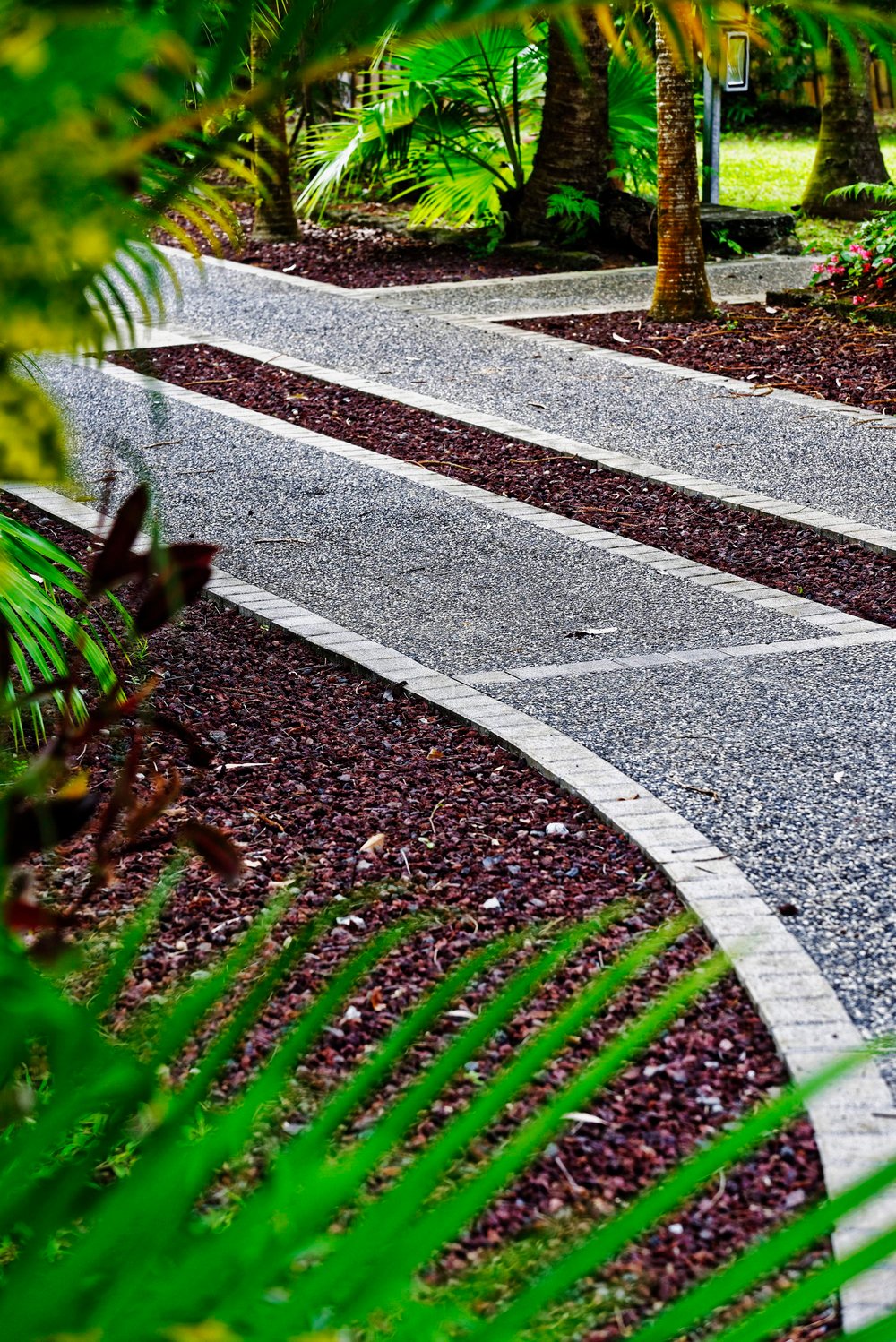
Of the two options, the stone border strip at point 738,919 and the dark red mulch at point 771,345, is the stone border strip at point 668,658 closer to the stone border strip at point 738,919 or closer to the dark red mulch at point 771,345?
the stone border strip at point 738,919

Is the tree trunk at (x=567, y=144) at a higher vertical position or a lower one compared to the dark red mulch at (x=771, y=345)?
higher

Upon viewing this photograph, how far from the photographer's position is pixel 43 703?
4723 mm

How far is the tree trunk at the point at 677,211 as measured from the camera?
10688 millimetres

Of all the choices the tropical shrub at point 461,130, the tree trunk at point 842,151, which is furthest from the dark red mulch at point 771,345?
the tree trunk at point 842,151

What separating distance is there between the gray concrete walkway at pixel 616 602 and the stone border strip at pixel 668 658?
0.02 meters

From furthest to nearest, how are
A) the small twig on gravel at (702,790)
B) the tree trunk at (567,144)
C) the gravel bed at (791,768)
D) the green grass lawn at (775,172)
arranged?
the green grass lawn at (775,172) < the tree trunk at (567,144) < the small twig on gravel at (702,790) < the gravel bed at (791,768)

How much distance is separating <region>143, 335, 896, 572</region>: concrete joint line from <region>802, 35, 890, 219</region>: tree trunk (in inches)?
251

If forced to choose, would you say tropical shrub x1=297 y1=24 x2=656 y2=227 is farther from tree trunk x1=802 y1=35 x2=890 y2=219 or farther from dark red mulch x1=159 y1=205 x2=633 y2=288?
tree trunk x1=802 y1=35 x2=890 y2=219

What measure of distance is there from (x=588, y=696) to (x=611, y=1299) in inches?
112

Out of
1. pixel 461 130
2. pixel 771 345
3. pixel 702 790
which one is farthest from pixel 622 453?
pixel 461 130

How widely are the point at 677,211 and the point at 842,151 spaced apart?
7.26 metres

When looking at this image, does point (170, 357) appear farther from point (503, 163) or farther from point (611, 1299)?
point (611, 1299)

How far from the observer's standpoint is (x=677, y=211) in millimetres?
11094

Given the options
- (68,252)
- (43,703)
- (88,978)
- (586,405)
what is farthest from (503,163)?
(68,252)
